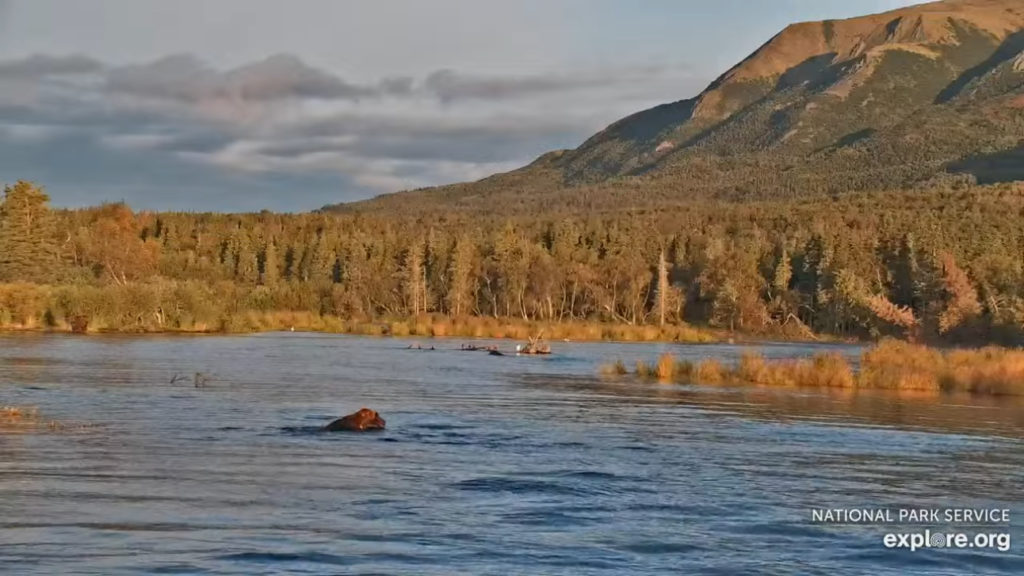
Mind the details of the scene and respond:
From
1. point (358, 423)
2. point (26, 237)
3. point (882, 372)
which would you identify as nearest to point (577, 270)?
point (26, 237)

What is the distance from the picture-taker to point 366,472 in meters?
21.8

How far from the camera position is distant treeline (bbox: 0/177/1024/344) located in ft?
257

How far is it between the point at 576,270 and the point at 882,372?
2869 inches

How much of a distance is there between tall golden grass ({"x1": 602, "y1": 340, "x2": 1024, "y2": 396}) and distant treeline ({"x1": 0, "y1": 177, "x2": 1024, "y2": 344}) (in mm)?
27850

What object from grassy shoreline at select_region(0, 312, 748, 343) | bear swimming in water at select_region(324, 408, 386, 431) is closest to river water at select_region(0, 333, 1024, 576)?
bear swimming in water at select_region(324, 408, 386, 431)

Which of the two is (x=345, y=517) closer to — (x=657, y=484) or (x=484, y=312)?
(x=657, y=484)

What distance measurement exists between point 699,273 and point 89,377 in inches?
3585

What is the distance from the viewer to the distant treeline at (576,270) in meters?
78.4

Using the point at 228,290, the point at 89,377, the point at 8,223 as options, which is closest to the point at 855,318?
the point at 228,290
